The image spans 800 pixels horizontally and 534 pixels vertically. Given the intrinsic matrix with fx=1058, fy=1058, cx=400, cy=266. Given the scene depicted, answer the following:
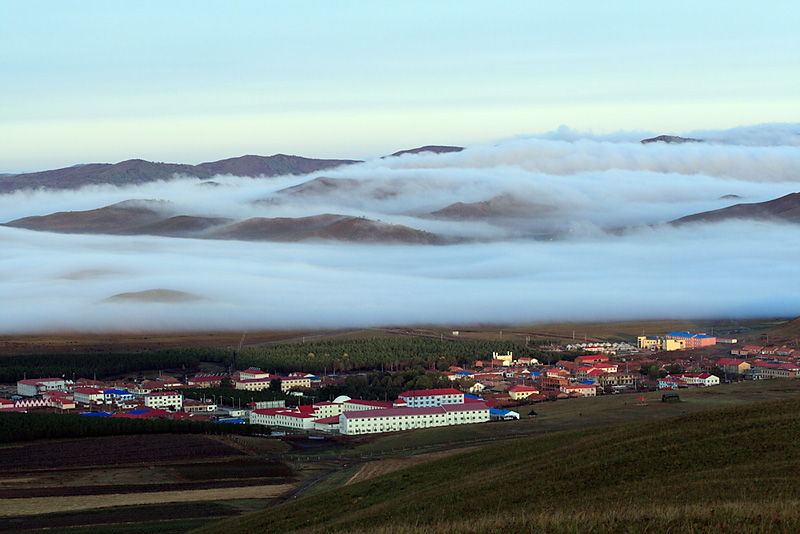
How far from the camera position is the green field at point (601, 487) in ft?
61.3

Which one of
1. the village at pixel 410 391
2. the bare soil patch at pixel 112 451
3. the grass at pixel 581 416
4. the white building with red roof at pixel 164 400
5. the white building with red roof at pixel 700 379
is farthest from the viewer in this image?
the white building with red roof at pixel 700 379

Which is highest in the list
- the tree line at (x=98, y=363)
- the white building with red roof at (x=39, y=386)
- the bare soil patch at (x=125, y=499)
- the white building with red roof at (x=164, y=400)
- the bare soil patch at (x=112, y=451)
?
the tree line at (x=98, y=363)

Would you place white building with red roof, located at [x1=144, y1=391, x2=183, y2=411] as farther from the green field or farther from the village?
the green field

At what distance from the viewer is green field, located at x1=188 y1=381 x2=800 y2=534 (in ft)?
61.3

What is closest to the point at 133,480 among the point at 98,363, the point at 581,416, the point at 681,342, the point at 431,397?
the point at 581,416

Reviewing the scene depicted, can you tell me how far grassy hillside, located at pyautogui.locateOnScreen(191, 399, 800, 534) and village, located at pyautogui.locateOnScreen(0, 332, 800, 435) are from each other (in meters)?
32.0

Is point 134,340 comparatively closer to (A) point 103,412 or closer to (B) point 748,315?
(A) point 103,412

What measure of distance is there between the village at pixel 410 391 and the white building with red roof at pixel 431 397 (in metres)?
0.09

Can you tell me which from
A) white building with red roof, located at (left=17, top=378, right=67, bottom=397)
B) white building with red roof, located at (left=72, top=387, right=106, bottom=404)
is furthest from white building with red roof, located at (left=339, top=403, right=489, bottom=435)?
white building with red roof, located at (left=17, top=378, right=67, bottom=397)

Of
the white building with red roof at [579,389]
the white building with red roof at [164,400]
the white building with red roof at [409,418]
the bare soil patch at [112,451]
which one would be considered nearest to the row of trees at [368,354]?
the white building with red roof at [579,389]

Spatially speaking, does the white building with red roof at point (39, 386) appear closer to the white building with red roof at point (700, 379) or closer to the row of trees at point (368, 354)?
the row of trees at point (368, 354)

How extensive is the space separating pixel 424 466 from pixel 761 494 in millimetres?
19034

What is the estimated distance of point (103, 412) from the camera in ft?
251

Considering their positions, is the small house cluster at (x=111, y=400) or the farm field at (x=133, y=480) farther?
the small house cluster at (x=111, y=400)
